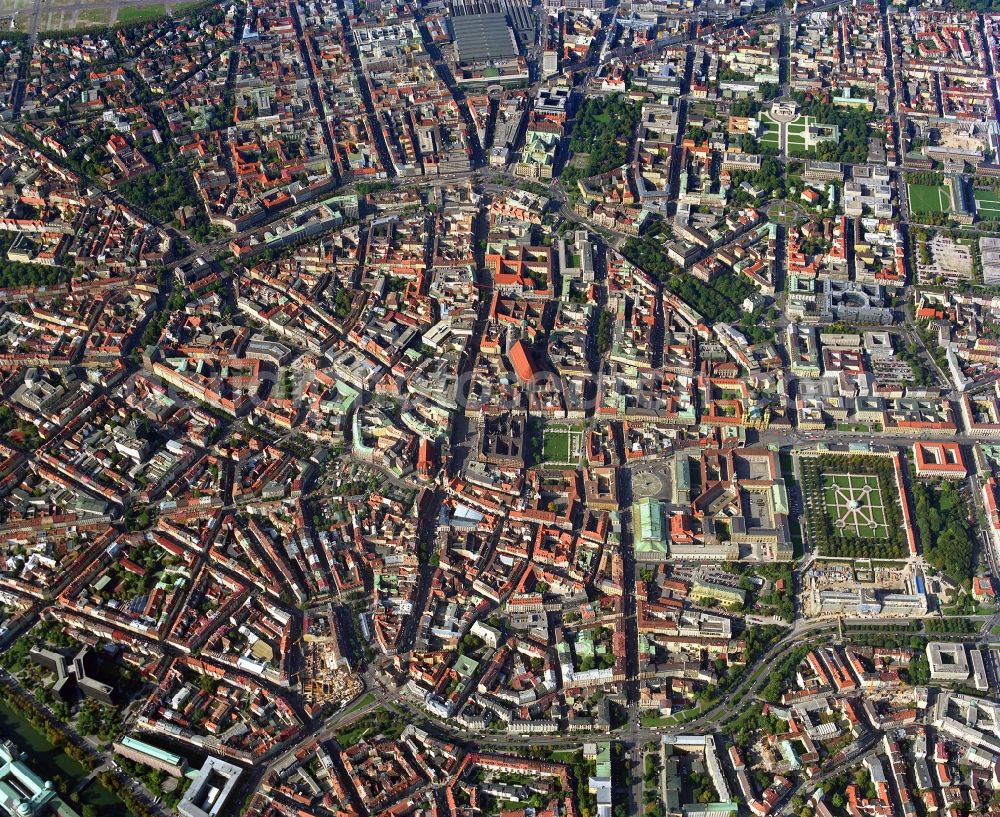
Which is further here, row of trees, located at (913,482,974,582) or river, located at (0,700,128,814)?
row of trees, located at (913,482,974,582)

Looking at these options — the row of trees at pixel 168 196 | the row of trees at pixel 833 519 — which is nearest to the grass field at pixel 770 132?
the row of trees at pixel 833 519

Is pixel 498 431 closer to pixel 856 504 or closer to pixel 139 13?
pixel 856 504

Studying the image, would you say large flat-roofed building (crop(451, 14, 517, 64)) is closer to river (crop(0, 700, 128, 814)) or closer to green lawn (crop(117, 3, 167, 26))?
green lawn (crop(117, 3, 167, 26))

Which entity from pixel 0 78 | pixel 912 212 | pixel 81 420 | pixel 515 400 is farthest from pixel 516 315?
pixel 0 78

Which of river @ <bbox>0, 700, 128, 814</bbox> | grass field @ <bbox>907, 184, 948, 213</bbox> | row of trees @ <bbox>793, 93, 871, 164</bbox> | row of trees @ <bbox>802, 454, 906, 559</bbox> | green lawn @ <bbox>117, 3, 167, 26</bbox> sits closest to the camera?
river @ <bbox>0, 700, 128, 814</bbox>

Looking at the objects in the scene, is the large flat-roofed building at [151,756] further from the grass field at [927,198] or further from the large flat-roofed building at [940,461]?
the grass field at [927,198]

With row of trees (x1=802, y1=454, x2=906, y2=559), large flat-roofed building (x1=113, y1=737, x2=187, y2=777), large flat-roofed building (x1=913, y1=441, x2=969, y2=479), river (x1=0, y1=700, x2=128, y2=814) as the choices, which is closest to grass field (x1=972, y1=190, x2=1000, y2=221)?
large flat-roofed building (x1=913, y1=441, x2=969, y2=479)
